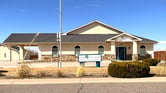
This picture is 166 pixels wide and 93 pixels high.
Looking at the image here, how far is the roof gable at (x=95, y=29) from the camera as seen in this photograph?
144 feet

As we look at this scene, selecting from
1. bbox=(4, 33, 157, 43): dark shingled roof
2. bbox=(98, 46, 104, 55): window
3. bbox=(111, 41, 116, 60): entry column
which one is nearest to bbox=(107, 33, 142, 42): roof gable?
bbox=(111, 41, 116, 60): entry column

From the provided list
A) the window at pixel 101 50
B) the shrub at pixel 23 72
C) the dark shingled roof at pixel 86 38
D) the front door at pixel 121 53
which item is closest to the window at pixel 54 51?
the dark shingled roof at pixel 86 38

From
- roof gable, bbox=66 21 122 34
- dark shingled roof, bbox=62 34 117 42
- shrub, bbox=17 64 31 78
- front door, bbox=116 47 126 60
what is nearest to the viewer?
shrub, bbox=17 64 31 78

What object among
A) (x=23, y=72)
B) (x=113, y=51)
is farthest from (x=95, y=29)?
(x=23, y=72)

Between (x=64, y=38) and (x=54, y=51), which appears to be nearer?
(x=54, y=51)

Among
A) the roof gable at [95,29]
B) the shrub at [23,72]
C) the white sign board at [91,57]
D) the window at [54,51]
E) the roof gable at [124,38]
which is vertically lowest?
the shrub at [23,72]

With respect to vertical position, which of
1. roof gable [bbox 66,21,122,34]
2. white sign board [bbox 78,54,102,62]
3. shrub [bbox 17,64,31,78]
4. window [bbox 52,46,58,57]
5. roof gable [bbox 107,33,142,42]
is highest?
roof gable [bbox 66,21,122,34]

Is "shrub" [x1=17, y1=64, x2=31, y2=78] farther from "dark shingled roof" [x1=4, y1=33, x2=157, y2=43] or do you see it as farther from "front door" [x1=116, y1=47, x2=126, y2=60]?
"front door" [x1=116, y1=47, x2=126, y2=60]

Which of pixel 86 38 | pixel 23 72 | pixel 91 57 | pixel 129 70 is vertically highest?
pixel 86 38

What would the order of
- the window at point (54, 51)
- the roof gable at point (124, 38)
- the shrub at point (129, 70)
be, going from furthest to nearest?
the window at point (54, 51)
the roof gable at point (124, 38)
the shrub at point (129, 70)

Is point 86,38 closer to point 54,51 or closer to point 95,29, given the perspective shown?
point 95,29

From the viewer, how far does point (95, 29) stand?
146 ft

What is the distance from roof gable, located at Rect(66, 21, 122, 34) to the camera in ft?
144

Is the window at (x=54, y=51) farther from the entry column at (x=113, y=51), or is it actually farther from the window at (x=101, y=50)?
the entry column at (x=113, y=51)
